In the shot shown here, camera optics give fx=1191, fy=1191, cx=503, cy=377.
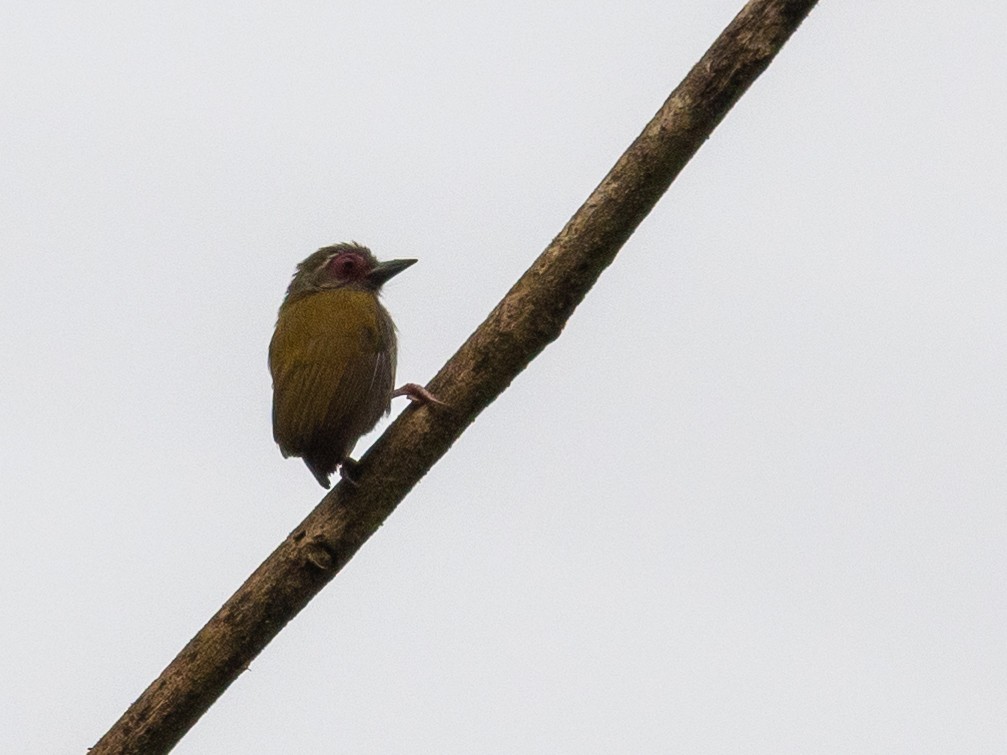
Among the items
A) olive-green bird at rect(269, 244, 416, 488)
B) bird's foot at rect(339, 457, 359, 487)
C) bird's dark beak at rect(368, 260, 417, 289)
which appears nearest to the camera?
bird's foot at rect(339, 457, 359, 487)

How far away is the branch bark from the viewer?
199 inches

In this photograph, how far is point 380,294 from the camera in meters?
7.03

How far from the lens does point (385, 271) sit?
22.6 feet

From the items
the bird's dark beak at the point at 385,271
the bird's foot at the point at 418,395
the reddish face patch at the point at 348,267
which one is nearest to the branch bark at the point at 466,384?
the bird's foot at the point at 418,395

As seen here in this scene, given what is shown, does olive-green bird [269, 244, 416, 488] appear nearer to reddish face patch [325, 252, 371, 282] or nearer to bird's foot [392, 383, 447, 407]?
bird's foot [392, 383, 447, 407]

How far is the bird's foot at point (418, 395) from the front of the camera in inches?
213

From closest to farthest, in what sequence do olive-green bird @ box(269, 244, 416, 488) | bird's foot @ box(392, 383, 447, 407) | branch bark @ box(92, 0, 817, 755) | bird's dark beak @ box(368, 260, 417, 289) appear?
1. branch bark @ box(92, 0, 817, 755)
2. bird's foot @ box(392, 383, 447, 407)
3. olive-green bird @ box(269, 244, 416, 488)
4. bird's dark beak @ box(368, 260, 417, 289)

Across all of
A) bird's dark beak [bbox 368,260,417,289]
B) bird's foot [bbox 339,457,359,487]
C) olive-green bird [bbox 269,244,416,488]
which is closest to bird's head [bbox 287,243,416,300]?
bird's dark beak [bbox 368,260,417,289]

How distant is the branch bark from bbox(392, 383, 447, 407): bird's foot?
0.04 metres

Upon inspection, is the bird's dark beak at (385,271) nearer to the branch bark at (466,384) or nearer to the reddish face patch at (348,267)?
the reddish face patch at (348,267)

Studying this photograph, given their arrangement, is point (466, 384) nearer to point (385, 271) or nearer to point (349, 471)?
point (349, 471)

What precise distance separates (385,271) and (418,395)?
163 centimetres

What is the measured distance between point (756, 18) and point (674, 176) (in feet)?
2.39

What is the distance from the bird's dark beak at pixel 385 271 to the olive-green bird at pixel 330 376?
386mm
